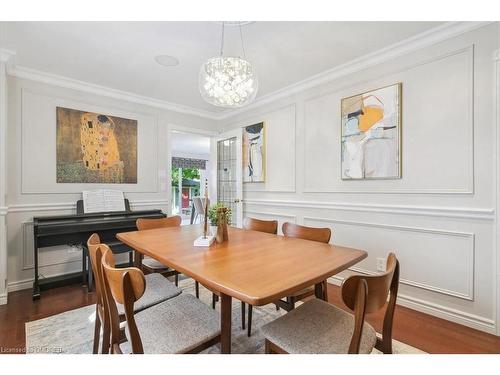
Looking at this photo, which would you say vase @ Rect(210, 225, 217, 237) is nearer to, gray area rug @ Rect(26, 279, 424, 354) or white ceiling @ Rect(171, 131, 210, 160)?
gray area rug @ Rect(26, 279, 424, 354)

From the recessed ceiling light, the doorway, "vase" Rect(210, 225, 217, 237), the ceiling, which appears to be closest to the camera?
"vase" Rect(210, 225, 217, 237)

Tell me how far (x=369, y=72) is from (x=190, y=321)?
283 centimetres

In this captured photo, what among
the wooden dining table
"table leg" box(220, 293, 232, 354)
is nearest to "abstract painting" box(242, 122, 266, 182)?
Result: the wooden dining table

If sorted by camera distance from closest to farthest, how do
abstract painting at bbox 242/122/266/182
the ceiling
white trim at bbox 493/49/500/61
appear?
white trim at bbox 493/49/500/61, the ceiling, abstract painting at bbox 242/122/266/182

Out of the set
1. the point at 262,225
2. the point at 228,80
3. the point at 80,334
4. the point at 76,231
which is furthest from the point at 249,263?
the point at 76,231

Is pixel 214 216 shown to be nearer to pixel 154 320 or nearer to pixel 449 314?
pixel 154 320

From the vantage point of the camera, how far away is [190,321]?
4.10 ft

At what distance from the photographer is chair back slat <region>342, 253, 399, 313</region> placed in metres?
0.92

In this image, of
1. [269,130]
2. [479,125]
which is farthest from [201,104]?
[479,125]

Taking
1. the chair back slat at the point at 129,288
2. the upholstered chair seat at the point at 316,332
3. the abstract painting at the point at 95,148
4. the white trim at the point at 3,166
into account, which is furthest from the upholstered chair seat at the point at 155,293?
the abstract painting at the point at 95,148

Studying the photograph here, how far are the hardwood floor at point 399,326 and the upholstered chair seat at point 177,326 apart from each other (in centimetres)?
132

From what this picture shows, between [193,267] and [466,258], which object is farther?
[466,258]

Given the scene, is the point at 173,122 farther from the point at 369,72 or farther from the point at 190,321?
the point at 190,321

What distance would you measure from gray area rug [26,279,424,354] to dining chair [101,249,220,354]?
2.07ft
